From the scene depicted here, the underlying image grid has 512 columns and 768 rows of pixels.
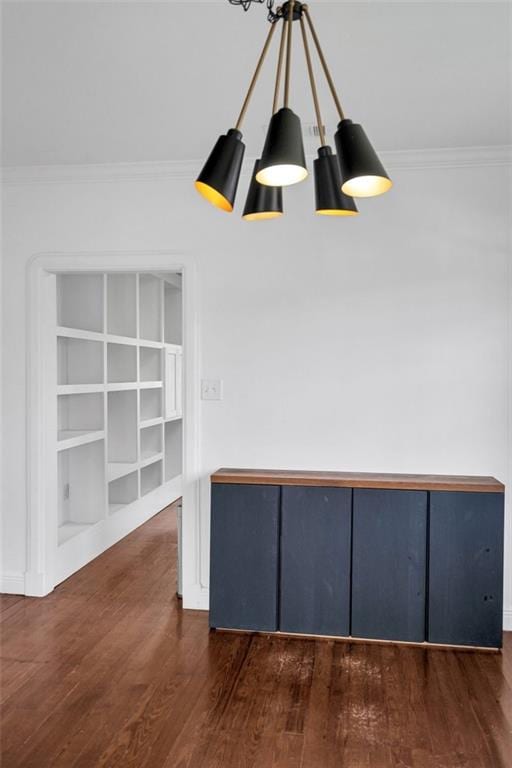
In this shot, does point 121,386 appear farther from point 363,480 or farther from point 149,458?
point 363,480

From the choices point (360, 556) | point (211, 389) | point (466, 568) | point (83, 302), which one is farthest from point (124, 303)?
point (466, 568)

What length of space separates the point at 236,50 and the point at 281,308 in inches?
57.3

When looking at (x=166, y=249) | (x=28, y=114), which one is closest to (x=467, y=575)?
(x=166, y=249)

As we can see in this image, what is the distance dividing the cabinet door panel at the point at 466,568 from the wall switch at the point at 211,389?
1365 mm

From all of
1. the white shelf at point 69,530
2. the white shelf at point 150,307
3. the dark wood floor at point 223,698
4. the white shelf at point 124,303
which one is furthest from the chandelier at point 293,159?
the white shelf at point 150,307

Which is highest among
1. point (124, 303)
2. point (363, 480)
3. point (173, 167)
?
point (173, 167)

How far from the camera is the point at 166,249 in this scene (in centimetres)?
360

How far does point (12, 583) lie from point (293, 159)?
3.40 meters

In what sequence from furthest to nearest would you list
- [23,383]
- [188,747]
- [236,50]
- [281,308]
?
[23,383] → [281,308] → [236,50] → [188,747]

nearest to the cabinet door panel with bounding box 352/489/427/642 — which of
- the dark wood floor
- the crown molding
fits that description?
the dark wood floor

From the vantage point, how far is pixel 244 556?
3.25 metres

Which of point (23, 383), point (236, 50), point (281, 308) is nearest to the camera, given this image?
point (236, 50)

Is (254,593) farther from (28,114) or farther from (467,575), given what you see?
(28,114)

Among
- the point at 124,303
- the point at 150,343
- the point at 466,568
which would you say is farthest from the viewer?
the point at 150,343
